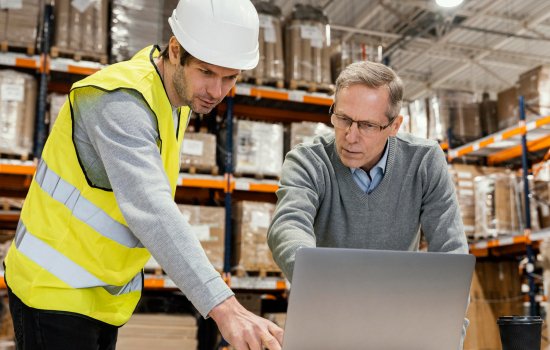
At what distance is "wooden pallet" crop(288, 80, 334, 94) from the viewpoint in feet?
22.2

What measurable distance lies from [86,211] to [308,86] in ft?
16.6

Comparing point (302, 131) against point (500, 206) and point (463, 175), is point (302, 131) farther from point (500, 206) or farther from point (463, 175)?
point (500, 206)

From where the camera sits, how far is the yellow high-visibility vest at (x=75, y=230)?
198cm

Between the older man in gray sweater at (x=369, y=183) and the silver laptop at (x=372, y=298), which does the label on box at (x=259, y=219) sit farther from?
the silver laptop at (x=372, y=298)

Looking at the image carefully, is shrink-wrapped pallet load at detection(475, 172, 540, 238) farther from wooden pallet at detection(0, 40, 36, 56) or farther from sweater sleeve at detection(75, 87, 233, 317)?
sweater sleeve at detection(75, 87, 233, 317)

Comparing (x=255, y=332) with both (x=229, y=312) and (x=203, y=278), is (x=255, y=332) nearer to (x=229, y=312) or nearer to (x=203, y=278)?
(x=229, y=312)

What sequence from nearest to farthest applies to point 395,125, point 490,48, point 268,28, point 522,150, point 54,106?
point 395,125 → point 54,106 → point 268,28 → point 522,150 → point 490,48

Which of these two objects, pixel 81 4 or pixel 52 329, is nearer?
pixel 52 329

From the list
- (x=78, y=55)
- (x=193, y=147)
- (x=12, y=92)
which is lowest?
(x=193, y=147)

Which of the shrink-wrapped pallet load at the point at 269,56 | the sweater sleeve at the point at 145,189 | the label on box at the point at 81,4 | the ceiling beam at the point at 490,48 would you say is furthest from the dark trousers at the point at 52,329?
the ceiling beam at the point at 490,48

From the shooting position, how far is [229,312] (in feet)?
5.18

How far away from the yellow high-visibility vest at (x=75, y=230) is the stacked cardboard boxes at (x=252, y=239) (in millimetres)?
4266

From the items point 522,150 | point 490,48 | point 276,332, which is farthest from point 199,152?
point 490,48

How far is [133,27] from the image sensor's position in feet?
20.7
